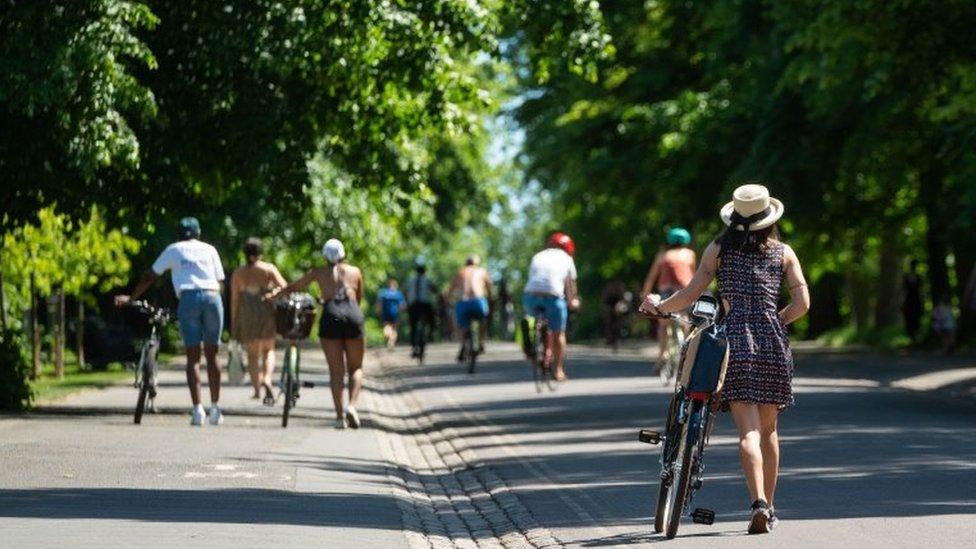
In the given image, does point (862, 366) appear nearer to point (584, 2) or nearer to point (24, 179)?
point (584, 2)

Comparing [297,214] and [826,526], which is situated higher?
[297,214]

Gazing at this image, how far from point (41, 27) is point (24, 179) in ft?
7.13

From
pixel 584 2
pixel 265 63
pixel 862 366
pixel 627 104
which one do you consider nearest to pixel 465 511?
pixel 265 63

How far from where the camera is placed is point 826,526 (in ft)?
35.9

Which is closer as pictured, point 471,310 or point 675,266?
point 675,266

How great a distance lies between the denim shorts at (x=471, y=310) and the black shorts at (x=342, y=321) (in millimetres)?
11276

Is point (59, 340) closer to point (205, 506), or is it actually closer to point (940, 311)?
point (940, 311)

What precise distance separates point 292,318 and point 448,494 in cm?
646

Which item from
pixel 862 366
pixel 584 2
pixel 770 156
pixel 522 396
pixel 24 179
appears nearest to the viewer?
pixel 24 179

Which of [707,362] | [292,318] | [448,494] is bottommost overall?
[448,494]

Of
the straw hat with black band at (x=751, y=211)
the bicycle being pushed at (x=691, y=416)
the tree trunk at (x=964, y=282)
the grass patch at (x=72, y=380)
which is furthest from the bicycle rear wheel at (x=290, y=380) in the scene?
the tree trunk at (x=964, y=282)

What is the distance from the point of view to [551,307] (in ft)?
81.0

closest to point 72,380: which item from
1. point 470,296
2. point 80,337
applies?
point 80,337

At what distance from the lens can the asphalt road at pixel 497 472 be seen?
10594 millimetres
